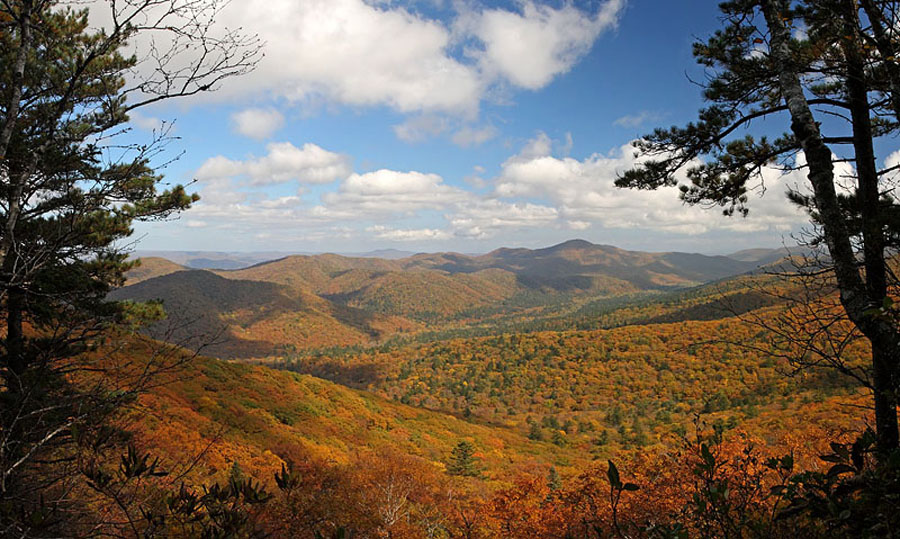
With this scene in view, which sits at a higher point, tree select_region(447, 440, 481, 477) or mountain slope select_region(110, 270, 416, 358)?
tree select_region(447, 440, 481, 477)

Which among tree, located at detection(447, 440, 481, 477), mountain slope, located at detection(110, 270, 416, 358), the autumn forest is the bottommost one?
mountain slope, located at detection(110, 270, 416, 358)

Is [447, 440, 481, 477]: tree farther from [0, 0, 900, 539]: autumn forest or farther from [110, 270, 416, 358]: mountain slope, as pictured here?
[110, 270, 416, 358]: mountain slope

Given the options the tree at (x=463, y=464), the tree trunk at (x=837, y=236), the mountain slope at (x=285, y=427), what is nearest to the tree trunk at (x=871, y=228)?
the tree trunk at (x=837, y=236)

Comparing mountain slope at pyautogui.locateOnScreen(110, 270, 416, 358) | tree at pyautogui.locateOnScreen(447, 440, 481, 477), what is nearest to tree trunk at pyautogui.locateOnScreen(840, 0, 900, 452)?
tree at pyautogui.locateOnScreen(447, 440, 481, 477)

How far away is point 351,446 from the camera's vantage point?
24.3m

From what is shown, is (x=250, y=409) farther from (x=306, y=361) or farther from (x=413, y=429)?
(x=306, y=361)

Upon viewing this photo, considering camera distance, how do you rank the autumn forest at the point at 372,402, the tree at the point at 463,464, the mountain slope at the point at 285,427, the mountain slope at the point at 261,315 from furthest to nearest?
the mountain slope at the point at 261,315
the tree at the point at 463,464
the mountain slope at the point at 285,427
the autumn forest at the point at 372,402

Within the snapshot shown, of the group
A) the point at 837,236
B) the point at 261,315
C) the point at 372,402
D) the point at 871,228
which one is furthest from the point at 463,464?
the point at 261,315

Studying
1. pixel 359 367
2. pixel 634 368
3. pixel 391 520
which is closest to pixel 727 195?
pixel 391 520

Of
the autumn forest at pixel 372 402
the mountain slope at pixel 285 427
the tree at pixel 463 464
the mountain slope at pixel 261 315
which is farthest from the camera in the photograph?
the mountain slope at pixel 261 315

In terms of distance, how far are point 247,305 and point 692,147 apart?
195898 millimetres

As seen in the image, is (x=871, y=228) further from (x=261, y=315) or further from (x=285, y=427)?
(x=261, y=315)

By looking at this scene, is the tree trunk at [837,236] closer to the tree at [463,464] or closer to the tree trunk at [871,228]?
the tree trunk at [871,228]

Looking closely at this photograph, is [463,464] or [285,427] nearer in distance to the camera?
[285,427]
